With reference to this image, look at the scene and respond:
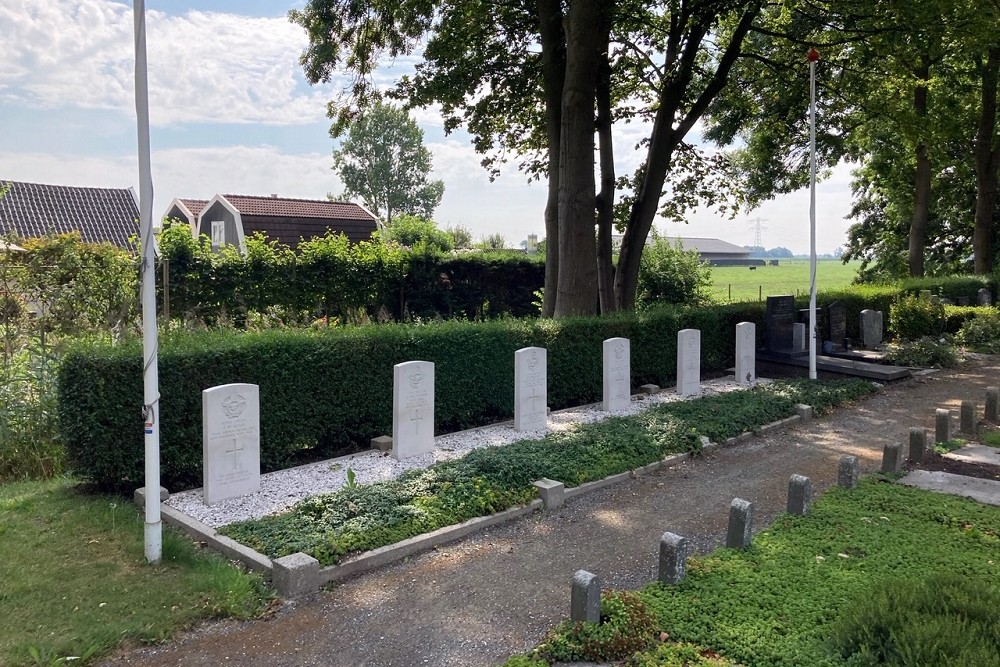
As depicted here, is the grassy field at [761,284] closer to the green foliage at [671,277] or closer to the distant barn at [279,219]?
the green foliage at [671,277]

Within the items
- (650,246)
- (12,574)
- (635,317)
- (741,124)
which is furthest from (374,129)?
(12,574)

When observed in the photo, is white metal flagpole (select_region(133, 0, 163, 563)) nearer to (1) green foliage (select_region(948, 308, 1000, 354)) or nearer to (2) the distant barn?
(1) green foliage (select_region(948, 308, 1000, 354))

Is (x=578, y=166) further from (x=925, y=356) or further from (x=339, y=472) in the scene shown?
(x=925, y=356)

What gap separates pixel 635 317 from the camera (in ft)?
41.1

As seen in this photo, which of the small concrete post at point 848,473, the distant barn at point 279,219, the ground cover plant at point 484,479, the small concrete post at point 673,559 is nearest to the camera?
the small concrete post at point 673,559

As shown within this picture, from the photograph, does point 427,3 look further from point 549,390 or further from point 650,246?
point 650,246

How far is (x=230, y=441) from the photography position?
22.5 feet

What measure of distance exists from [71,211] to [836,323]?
26715mm

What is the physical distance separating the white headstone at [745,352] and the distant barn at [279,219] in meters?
19.6

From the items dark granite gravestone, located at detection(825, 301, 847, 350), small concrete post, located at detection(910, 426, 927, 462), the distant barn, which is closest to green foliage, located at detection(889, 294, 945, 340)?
dark granite gravestone, located at detection(825, 301, 847, 350)

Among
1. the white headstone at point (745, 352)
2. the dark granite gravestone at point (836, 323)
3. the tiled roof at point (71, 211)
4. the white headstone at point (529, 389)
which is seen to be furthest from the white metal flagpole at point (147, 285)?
the tiled roof at point (71, 211)

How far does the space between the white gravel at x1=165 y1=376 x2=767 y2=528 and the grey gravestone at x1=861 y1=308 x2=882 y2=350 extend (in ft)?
31.2

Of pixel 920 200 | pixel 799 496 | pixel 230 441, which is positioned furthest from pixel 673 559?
Answer: pixel 920 200

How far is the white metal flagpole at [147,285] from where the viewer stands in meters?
5.42
